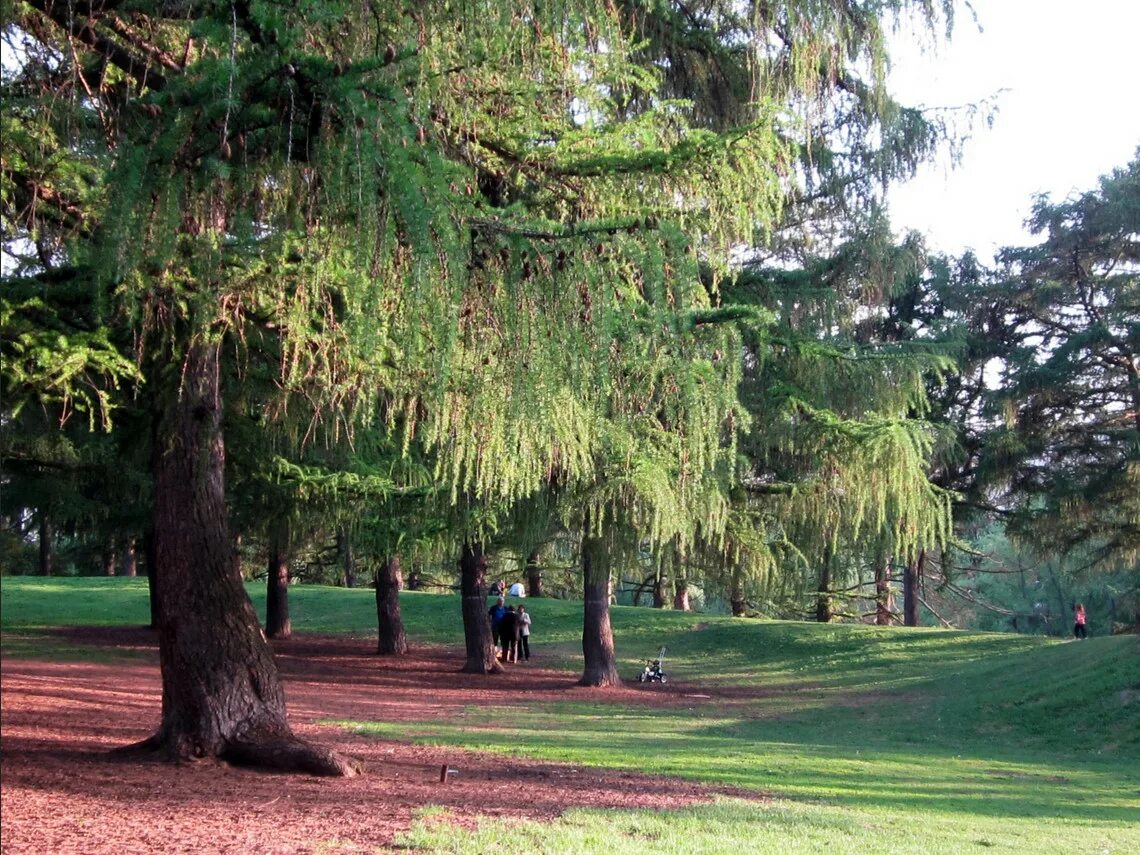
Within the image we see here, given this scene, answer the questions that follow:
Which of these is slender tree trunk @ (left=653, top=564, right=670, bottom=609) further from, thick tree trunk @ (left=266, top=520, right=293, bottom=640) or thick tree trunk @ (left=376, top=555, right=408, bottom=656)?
thick tree trunk @ (left=266, top=520, right=293, bottom=640)

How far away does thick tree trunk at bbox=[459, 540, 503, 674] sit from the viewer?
19688 mm

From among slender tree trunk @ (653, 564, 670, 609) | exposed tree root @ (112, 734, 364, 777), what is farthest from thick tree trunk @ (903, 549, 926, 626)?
exposed tree root @ (112, 734, 364, 777)

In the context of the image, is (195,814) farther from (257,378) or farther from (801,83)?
(801,83)

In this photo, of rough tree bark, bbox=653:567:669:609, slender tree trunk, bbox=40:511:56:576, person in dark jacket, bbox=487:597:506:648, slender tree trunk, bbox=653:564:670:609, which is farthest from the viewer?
person in dark jacket, bbox=487:597:506:648

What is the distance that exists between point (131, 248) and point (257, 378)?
5228 mm

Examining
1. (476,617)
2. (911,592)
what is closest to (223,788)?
(476,617)

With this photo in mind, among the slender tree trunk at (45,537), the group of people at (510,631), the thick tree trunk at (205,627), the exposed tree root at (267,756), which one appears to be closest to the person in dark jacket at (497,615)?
the group of people at (510,631)

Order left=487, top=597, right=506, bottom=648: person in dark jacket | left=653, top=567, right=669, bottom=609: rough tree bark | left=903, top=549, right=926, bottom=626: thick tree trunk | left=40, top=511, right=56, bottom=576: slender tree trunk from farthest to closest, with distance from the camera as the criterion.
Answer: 1. left=903, top=549, right=926, bottom=626: thick tree trunk
2. left=487, top=597, right=506, bottom=648: person in dark jacket
3. left=653, top=567, right=669, bottom=609: rough tree bark
4. left=40, top=511, right=56, bottom=576: slender tree trunk

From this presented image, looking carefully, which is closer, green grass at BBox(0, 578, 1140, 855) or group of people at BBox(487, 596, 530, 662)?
green grass at BBox(0, 578, 1140, 855)

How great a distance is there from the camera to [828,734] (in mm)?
15414

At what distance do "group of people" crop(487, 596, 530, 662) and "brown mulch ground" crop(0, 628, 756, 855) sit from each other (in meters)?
8.22

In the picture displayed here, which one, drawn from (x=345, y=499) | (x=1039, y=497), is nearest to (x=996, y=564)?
(x=1039, y=497)

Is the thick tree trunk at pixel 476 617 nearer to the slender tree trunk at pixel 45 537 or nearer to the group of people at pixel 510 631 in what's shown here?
the group of people at pixel 510 631

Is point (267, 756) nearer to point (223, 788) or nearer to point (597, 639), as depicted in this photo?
point (223, 788)
